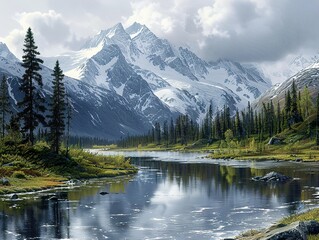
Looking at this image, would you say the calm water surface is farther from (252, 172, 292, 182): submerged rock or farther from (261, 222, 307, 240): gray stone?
(261, 222, 307, 240): gray stone

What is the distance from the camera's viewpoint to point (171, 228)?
4881 centimetres

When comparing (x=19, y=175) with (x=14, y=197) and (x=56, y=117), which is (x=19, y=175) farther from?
(x=56, y=117)

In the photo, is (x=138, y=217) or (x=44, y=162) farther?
(x=44, y=162)

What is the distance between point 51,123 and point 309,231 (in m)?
83.9

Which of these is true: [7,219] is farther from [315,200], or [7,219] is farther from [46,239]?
[315,200]

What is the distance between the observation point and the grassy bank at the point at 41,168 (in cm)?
8225

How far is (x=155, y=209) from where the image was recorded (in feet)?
203

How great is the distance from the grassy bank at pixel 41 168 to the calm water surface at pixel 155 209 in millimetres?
6788

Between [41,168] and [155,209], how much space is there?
43.6m

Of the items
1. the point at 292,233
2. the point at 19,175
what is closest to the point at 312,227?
the point at 292,233

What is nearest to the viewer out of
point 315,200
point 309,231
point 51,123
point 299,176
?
point 309,231

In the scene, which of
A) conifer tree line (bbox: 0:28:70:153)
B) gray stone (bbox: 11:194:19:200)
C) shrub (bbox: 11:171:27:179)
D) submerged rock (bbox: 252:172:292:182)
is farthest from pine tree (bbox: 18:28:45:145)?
submerged rock (bbox: 252:172:292:182)

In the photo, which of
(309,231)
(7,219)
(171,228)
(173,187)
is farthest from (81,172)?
(309,231)

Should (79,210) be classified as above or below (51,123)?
below
